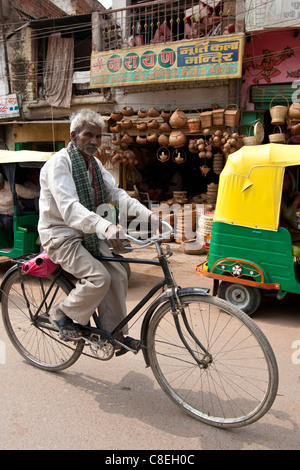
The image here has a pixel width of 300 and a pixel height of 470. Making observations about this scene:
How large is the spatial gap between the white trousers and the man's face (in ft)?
2.15

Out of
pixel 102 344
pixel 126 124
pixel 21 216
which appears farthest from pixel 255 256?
pixel 126 124

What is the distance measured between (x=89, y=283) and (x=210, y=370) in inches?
43.4

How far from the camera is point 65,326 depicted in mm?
2723

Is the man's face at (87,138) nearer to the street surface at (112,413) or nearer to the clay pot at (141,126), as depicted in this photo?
the street surface at (112,413)

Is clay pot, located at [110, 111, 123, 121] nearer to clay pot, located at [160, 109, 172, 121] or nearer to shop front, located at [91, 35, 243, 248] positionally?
shop front, located at [91, 35, 243, 248]

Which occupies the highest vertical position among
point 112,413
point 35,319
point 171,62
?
point 171,62

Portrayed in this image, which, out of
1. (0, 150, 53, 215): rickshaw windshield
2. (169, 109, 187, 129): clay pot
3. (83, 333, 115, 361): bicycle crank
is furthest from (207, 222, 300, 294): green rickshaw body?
(169, 109, 187, 129): clay pot

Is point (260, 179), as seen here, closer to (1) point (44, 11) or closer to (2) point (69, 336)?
(2) point (69, 336)

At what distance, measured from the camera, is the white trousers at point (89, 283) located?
2.51 metres

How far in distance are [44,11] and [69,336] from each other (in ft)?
51.0

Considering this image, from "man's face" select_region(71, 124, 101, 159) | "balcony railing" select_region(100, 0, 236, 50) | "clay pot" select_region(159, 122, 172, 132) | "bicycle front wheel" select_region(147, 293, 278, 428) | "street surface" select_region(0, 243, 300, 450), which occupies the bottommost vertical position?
"street surface" select_region(0, 243, 300, 450)

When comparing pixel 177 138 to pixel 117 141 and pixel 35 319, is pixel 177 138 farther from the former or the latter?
pixel 35 319

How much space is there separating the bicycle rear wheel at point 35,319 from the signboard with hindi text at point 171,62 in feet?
22.1

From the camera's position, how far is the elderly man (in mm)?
2484
